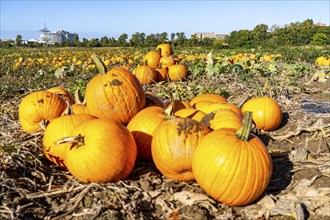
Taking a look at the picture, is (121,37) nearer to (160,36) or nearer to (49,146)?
(160,36)

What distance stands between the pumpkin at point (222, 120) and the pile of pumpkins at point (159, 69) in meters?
3.98

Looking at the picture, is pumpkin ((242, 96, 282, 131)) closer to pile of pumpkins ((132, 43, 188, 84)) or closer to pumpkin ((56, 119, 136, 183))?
pumpkin ((56, 119, 136, 183))

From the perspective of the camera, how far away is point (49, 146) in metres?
3.34

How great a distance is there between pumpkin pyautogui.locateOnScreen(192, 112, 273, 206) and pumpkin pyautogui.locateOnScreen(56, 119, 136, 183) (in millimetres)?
655

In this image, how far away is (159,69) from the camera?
8.37 metres

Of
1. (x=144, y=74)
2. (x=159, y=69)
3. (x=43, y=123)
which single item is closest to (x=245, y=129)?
(x=43, y=123)

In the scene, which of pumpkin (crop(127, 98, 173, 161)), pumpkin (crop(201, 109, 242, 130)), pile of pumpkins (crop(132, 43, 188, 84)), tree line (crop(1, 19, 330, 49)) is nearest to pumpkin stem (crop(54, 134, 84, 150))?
pumpkin (crop(127, 98, 173, 161))

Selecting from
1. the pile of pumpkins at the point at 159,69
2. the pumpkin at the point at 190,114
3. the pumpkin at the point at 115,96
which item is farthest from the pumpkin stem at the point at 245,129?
the pile of pumpkins at the point at 159,69

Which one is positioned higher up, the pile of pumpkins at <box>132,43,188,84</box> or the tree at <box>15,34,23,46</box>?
the tree at <box>15,34,23,46</box>

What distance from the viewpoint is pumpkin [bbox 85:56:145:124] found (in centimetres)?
356

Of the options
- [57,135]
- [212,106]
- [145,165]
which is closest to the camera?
[57,135]

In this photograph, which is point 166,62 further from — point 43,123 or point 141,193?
point 141,193

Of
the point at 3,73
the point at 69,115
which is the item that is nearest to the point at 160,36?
the point at 3,73

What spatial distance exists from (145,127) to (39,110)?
134 centimetres
